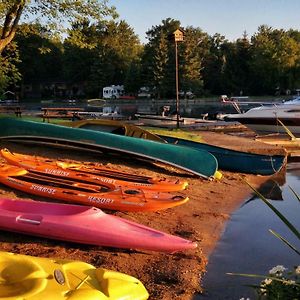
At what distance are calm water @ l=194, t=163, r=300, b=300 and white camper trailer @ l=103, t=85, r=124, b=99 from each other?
7198cm

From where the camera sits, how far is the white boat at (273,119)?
24922 mm

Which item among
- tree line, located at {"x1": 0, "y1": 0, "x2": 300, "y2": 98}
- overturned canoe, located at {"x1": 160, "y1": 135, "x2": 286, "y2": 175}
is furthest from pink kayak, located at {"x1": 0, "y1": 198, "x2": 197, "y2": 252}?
tree line, located at {"x1": 0, "y1": 0, "x2": 300, "y2": 98}

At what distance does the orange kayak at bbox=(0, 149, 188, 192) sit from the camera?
32.4 feet

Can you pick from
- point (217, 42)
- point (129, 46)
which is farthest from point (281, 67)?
point (129, 46)

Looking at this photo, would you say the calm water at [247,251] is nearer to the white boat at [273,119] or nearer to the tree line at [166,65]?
the white boat at [273,119]

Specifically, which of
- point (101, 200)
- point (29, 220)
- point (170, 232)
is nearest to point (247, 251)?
point (170, 232)

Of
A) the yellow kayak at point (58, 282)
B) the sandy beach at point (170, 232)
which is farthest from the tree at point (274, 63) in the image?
the yellow kayak at point (58, 282)

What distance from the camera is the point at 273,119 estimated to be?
25562mm

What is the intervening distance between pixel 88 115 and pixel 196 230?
88.8ft

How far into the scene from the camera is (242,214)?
386 inches

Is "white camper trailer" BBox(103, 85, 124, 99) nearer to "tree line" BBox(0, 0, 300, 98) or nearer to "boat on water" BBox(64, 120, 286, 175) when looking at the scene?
"tree line" BBox(0, 0, 300, 98)

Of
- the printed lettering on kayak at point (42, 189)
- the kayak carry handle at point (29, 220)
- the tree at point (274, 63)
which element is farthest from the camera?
the tree at point (274, 63)

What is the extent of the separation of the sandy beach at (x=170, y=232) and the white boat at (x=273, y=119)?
12.5 metres

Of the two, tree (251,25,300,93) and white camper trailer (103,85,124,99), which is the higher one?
tree (251,25,300,93)
